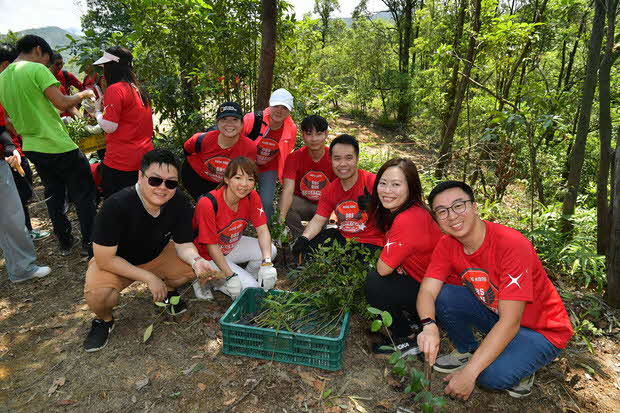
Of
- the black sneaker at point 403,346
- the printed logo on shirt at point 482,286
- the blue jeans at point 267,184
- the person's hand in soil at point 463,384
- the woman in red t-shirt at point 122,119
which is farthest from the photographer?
the blue jeans at point 267,184

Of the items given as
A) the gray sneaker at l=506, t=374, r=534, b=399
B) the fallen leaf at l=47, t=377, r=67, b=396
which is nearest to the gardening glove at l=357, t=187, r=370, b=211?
the gray sneaker at l=506, t=374, r=534, b=399

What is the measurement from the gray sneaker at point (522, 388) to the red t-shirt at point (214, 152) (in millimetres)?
2831

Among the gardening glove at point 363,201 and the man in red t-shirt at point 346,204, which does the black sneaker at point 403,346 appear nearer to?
the man in red t-shirt at point 346,204

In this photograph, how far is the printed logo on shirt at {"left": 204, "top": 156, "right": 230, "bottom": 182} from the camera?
3.71 m

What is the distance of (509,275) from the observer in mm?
2102

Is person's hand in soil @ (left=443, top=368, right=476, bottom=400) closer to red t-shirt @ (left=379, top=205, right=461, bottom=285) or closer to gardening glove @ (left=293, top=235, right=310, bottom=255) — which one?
red t-shirt @ (left=379, top=205, right=461, bottom=285)

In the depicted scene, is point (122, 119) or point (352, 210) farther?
point (122, 119)

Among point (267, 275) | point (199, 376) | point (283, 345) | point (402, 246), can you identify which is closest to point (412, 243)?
point (402, 246)

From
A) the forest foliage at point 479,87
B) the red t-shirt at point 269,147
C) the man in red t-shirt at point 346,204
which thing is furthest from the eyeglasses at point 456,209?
the red t-shirt at point 269,147

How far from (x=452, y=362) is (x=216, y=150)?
274 cm

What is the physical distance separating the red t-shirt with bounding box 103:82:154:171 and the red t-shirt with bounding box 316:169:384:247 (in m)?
1.86

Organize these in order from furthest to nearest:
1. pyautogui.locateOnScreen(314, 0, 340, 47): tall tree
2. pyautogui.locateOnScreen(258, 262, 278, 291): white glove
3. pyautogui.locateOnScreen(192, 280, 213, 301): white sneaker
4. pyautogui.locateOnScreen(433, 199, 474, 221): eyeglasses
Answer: pyautogui.locateOnScreen(314, 0, 340, 47): tall tree → pyautogui.locateOnScreen(192, 280, 213, 301): white sneaker → pyautogui.locateOnScreen(258, 262, 278, 291): white glove → pyautogui.locateOnScreen(433, 199, 474, 221): eyeglasses

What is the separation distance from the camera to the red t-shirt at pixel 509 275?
6.88 feet

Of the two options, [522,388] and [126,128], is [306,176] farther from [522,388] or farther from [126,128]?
[522,388]
